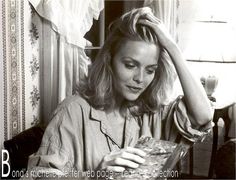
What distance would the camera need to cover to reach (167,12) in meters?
0.83

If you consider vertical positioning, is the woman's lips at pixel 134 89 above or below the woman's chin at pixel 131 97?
above

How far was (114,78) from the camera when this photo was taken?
77cm

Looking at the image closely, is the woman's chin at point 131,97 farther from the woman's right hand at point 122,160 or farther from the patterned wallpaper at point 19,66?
the patterned wallpaper at point 19,66

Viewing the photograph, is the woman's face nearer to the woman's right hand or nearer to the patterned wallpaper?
the woman's right hand

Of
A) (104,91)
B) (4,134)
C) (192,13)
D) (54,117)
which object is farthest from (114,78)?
(4,134)

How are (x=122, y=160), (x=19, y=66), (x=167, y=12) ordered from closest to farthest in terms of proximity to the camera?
(x=122, y=160)
(x=167, y=12)
(x=19, y=66)

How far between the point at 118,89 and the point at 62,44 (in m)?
0.21

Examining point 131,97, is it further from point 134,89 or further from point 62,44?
point 62,44

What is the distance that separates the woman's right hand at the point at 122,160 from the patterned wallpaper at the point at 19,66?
26cm

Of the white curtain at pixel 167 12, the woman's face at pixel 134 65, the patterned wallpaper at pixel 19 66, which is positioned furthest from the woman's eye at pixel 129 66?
the patterned wallpaper at pixel 19 66

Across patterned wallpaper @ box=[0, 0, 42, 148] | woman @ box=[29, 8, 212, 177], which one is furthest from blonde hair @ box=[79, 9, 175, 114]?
patterned wallpaper @ box=[0, 0, 42, 148]

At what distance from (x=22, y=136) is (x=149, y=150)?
1.15 ft

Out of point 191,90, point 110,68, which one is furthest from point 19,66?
point 191,90

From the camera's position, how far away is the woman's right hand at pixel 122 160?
71 centimetres
